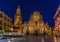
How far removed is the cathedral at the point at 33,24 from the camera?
232 feet

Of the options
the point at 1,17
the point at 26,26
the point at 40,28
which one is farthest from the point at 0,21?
the point at 40,28

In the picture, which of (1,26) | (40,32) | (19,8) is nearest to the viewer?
(1,26)

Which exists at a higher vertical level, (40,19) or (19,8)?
(19,8)

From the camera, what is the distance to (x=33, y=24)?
7431cm

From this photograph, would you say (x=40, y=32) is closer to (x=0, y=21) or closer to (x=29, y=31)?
(x=29, y=31)

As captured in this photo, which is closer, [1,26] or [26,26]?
[1,26]

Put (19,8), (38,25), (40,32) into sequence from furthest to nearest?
(19,8)
(38,25)
(40,32)

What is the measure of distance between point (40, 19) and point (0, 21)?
18.1m

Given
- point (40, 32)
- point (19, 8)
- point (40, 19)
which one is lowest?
point (40, 32)

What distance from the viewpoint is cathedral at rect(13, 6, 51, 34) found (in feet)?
232

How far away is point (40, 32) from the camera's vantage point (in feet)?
230

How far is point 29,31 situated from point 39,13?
10.7 meters

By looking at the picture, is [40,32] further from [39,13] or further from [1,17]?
[1,17]

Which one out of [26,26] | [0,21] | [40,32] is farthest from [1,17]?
[40,32]
